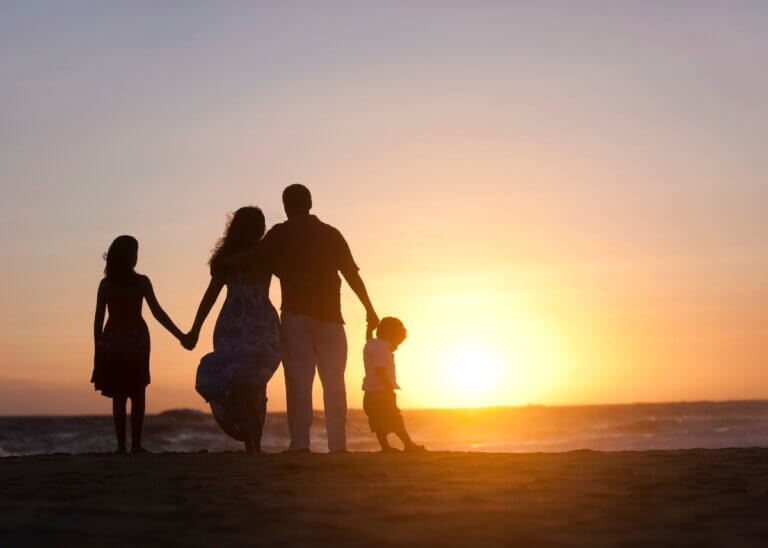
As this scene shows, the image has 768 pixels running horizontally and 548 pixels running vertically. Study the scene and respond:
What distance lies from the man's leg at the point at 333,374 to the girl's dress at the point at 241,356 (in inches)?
15.0

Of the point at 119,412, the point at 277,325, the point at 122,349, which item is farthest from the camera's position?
the point at 119,412

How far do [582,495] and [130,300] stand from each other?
519 cm

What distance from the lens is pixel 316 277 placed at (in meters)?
9.06

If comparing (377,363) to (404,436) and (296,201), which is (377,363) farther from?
(296,201)

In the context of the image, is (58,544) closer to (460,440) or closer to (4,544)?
(4,544)

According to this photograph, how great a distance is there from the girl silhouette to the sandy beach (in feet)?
5.34

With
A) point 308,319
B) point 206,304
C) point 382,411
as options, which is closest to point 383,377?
point 382,411

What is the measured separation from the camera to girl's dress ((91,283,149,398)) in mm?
9523

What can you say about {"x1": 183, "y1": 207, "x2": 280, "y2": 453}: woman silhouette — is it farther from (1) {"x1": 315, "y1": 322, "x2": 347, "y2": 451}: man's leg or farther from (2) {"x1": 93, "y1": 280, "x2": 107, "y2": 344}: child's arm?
(2) {"x1": 93, "y1": 280, "x2": 107, "y2": 344}: child's arm

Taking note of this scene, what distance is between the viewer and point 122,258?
9.57m

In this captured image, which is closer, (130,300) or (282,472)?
(282,472)

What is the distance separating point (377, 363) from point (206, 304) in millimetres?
1821

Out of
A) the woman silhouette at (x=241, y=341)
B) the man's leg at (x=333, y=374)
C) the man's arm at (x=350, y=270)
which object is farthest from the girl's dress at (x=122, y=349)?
the man's arm at (x=350, y=270)

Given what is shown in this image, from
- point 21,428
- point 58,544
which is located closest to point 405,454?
point 58,544
